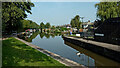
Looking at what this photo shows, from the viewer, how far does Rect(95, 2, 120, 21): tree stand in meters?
34.9

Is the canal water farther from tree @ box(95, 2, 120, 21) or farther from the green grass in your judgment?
tree @ box(95, 2, 120, 21)

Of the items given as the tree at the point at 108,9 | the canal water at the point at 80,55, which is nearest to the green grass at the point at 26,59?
the canal water at the point at 80,55

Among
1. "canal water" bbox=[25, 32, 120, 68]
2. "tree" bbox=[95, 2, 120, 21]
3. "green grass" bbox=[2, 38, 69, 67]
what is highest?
"tree" bbox=[95, 2, 120, 21]

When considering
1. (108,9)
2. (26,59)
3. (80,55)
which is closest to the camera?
(26,59)

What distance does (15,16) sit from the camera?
87.9 feet

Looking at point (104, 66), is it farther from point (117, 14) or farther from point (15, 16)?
point (117, 14)

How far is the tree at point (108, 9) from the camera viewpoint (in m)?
34.9

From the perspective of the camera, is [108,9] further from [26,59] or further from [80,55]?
[26,59]

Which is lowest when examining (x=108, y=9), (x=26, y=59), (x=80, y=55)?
(x=80, y=55)

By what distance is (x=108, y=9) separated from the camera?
3506 centimetres

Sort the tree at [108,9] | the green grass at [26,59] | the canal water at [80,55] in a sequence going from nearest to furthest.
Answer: the green grass at [26,59] < the canal water at [80,55] < the tree at [108,9]

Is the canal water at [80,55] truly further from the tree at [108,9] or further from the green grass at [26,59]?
the tree at [108,9]

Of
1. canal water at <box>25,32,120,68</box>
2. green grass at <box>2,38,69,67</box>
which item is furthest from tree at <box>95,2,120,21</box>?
green grass at <box>2,38,69,67</box>

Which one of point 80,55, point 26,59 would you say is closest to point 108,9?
point 80,55
